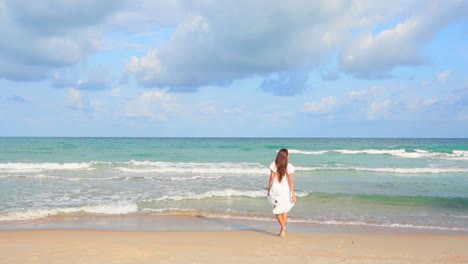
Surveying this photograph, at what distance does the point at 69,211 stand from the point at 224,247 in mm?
5574

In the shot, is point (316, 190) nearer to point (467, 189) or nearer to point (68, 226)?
point (467, 189)

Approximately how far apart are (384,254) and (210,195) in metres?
7.75

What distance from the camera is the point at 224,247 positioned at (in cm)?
694

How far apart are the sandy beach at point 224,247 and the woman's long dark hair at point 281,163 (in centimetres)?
131

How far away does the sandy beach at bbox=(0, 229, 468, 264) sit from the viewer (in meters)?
6.02

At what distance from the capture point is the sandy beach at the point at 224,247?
602 cm

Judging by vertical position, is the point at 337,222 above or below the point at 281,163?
below

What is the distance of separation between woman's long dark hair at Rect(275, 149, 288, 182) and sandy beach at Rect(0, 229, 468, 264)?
4.31 feet

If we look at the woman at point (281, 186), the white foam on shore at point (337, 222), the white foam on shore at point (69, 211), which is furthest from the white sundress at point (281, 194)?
the white foam on shore at point (69, 211)

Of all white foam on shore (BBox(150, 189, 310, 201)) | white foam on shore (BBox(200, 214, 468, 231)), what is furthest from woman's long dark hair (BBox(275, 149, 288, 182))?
white foam on shore (BBox(150, 189, 310, 201))

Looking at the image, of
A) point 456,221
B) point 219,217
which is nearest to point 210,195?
point 219,217

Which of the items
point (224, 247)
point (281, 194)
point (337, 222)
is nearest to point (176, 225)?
point (224, 247)

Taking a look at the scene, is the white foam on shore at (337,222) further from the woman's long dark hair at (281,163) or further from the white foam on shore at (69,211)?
the woman's long dark hair at (281,163)

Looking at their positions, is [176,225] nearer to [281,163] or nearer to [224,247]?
[224,247]
